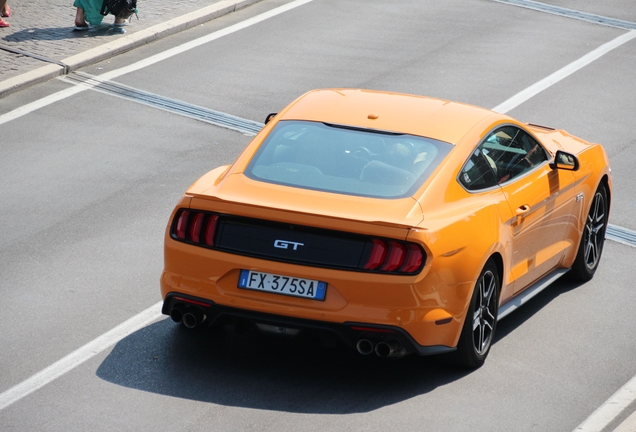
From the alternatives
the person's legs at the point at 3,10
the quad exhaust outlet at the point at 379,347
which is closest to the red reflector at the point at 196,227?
the quad exhaust outlet at the point at 379,347

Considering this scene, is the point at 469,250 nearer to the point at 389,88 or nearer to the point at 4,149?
the point at 4,149

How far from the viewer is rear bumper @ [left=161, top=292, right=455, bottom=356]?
20.9 feet

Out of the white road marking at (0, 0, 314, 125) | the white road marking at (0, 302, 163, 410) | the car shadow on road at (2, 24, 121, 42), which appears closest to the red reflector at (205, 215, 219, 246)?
the white road marking at (0, 302, 163, 410)

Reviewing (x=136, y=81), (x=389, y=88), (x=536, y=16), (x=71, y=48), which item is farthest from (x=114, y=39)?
(x=536, y=16)

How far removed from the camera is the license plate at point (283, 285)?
637 cm

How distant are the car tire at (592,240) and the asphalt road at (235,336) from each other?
148 millimetres

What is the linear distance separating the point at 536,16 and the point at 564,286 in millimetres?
10442

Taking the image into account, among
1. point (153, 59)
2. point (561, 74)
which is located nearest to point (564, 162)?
point (561, 74)

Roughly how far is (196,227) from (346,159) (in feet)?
3.41

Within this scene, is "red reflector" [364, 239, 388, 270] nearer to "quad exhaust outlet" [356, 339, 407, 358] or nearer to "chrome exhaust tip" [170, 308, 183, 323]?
"quad exhaust outlet" [356, 339, 407, 358]

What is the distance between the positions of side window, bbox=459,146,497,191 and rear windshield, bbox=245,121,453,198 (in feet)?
0.60

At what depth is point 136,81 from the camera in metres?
14.5

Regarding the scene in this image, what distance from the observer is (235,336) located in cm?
748

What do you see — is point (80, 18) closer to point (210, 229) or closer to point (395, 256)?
point (210, 229)
